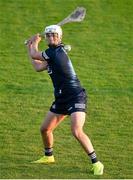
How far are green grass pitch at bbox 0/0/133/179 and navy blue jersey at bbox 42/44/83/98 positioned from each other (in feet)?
3.96

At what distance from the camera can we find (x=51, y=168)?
991cm

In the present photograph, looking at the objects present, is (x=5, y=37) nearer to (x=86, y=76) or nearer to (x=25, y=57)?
(x=25, y=57)

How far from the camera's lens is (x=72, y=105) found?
9.80 m

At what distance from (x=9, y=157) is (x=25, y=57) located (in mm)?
7011

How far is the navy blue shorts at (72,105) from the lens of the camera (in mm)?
9766

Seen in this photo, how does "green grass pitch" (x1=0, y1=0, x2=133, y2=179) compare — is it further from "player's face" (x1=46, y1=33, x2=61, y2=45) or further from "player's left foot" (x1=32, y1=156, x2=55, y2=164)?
"player's face" (x1=46, y1=33, x2=61, y2=45)

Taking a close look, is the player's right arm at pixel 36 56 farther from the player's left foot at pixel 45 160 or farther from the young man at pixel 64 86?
the player's left foot at pixel 45 160

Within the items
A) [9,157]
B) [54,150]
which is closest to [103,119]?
[54,150]

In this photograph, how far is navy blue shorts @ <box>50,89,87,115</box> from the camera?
32.0 feet

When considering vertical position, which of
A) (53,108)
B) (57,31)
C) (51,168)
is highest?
(57,31)

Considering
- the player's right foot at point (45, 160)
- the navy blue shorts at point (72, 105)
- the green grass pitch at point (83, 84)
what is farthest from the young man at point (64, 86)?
the player's right foot at point (45, 160)

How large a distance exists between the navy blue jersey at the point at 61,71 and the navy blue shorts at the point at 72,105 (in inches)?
3.8

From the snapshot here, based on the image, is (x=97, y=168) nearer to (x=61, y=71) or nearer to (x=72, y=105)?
(x=72, y=105)

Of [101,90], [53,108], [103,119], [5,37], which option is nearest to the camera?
[53,108]
